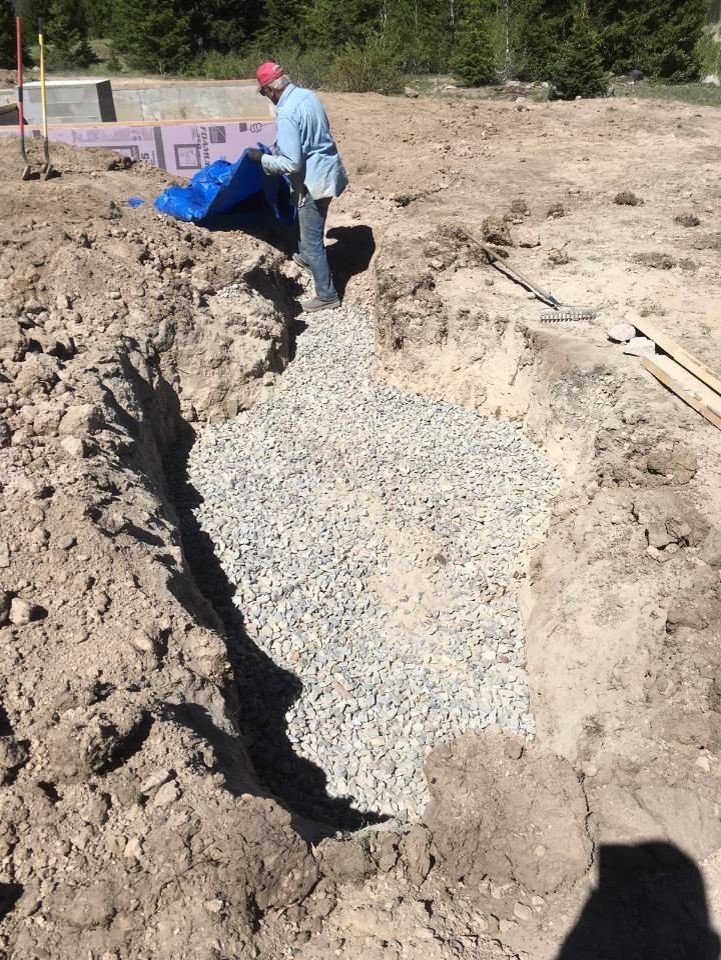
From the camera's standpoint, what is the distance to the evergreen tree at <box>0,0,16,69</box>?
72.8 feet

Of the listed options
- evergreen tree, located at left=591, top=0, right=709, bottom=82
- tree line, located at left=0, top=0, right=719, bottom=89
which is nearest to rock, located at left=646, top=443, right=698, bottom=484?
tree line, located at left=0, top=0, right=719, bottom=89

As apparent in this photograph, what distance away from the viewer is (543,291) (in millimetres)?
7113

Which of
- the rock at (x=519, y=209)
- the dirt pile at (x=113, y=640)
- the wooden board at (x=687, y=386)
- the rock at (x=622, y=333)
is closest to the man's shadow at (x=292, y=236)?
the rock at (x=519, y=209)

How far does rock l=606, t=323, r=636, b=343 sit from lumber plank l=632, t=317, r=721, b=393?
11 cm

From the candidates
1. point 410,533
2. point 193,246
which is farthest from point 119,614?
point 193,246

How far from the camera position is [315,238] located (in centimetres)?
793

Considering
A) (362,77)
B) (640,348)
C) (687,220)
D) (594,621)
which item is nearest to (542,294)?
(640,348)

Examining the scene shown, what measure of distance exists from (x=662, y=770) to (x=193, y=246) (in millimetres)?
6260

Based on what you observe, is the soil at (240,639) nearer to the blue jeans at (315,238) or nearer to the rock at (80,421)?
the rock at (80,421)

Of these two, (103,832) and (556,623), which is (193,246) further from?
(103,832)

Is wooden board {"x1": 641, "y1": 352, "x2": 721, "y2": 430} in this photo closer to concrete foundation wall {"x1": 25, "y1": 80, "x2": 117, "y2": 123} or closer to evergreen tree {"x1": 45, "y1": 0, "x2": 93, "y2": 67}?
concrete foundation wall {"x1": 25, "y1": 80, "x2": 117, "y2": 123}

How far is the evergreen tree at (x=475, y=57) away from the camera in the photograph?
1823 cm

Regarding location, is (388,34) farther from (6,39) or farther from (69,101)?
(69,101)

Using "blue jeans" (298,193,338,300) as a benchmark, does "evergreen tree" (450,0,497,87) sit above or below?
above
